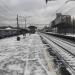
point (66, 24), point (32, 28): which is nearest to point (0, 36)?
point (66, 24)

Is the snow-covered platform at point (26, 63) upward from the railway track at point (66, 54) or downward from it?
upward

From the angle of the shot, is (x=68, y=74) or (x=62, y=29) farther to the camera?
(x=62, y=29)

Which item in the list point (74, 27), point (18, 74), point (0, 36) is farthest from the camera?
point (74, 27)

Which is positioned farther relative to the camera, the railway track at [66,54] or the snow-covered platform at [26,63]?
the railway track at [66,54]

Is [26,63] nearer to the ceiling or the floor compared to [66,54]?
nearer to the ceiling

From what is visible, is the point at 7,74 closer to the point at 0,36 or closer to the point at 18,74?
the point at 18,74

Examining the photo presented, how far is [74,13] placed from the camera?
106 m

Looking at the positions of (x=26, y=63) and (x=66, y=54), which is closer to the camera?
(x=26, y=63)

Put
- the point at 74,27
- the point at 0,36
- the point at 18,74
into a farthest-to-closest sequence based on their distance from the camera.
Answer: the point at 74,27
the point at 0,36
the point at 18,74

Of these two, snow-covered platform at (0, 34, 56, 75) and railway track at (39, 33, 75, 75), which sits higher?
snow-covered platform at (0, 34, 56, 75)

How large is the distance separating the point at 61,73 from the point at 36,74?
1.10 metres

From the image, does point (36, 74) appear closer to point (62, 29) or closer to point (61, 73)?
point (61, 73)

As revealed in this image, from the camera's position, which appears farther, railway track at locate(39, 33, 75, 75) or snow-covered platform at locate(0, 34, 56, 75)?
railway track at locate(39, 33, 75, 75)

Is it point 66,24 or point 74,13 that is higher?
point 74,13
